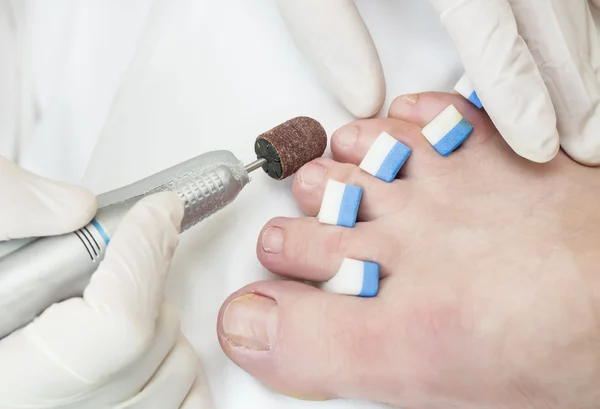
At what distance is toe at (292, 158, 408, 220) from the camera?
86 cm

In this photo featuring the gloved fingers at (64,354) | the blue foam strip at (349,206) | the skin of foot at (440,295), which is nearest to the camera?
the gloved fingers at (64,354)

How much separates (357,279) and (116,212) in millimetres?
314

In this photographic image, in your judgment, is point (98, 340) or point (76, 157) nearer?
point (98, 340)

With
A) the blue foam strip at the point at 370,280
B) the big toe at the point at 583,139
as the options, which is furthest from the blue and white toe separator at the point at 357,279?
the big toe at the point at 583,139

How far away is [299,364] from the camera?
30.5 inches

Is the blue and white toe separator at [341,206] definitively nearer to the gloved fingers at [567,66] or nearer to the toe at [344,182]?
the toe at [344,182]

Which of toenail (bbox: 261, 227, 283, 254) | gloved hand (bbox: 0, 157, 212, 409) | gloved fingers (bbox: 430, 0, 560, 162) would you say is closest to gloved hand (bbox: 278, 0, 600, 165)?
gloved fingers (bbox: 430, 0, 560, 162)

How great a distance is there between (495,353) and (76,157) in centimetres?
71

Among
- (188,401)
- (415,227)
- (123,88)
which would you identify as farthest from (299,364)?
(123,88)

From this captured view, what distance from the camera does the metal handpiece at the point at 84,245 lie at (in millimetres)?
609

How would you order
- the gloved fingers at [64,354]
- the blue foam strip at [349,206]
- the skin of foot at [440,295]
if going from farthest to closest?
the blue foam strip at [349,206], the skin of foot at [440,295], the gloved fingers at [64,354]

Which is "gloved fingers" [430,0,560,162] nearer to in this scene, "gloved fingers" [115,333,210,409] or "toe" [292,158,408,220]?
"toe" [292,158,408,220]

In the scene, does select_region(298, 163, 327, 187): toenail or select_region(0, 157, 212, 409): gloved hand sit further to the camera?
select_region(298, 163, 327, 187): toenail

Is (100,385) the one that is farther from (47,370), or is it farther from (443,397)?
(443,397)
